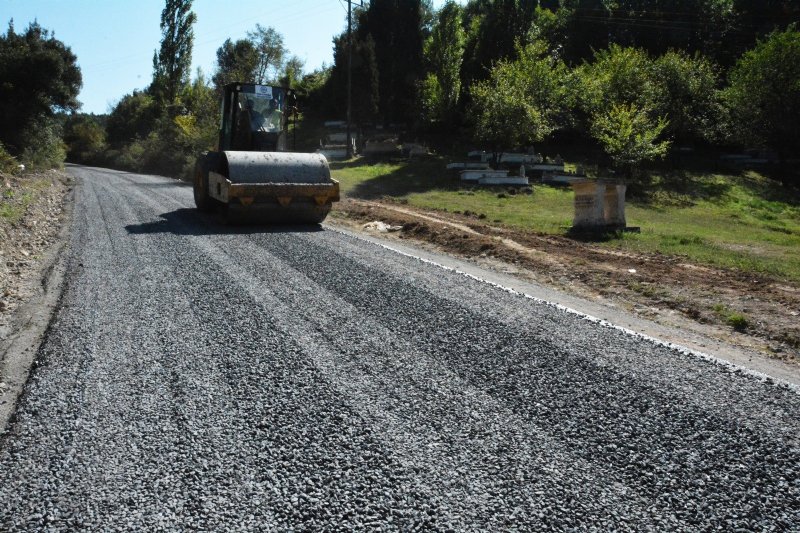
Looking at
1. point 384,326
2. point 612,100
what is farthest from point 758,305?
point 612,100

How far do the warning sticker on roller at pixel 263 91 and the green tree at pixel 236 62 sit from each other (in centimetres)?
3328

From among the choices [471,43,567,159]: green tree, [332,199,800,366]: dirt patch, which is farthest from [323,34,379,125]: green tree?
[332,199,800,366]: dirt patch

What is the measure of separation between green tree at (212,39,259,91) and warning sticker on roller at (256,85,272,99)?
33.3 meters

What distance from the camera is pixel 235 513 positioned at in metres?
3.28

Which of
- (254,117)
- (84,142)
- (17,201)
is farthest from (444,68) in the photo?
(84,142)

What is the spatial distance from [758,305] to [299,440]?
19.2 feet

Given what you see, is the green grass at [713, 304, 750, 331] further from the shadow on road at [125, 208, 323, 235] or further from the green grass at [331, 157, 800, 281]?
the shadow on road at [125, 208, 323, 235]

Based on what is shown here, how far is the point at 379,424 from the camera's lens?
422 centimetres

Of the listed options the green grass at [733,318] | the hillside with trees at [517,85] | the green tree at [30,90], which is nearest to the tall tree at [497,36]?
the hillside with trees at [517,85]

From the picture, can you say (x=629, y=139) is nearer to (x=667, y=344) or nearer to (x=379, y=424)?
(x=667, y=344)

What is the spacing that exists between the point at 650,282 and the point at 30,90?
28202mm

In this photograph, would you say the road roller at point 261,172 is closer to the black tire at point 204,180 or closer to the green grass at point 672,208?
the black tire at point 204,180

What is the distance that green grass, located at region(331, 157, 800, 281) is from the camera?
41.9ft

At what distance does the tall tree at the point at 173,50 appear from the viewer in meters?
58.2
